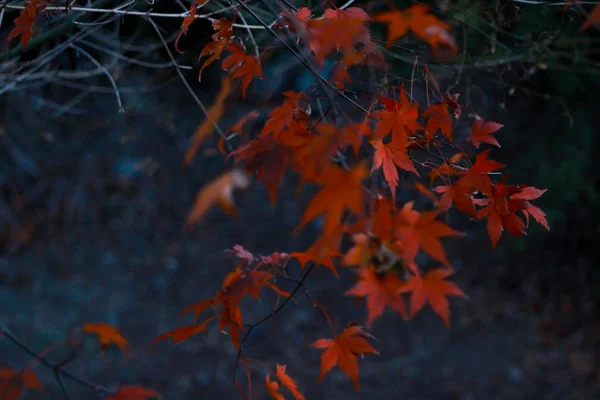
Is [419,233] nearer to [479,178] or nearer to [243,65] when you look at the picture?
[479,178]

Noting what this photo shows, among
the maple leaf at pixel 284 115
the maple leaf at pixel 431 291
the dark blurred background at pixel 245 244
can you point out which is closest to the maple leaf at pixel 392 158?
the maple leaf at pixel 284 115

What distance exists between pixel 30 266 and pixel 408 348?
127 inches

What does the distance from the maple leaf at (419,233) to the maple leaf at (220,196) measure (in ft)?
1.04

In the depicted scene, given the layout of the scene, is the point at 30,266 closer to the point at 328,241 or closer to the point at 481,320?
the point at 481,320

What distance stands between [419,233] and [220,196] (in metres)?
0.40

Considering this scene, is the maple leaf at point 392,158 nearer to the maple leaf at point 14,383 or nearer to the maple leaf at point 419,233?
the maple leaf at point 419,233

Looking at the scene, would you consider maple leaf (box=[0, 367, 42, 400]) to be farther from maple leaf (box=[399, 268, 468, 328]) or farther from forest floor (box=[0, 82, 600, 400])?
forest floor (box=[0, 82, 600, 400])

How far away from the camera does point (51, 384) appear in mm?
3783

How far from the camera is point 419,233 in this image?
1.07m

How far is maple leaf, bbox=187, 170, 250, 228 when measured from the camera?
2.71ft

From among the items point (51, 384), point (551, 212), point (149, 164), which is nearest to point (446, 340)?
point (551, 212)

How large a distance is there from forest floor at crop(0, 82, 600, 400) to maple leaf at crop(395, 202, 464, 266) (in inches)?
74.0

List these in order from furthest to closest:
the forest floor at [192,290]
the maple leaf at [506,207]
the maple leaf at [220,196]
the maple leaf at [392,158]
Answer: the forest floor at [192,290] → the maple leaf at [506,207] → the maple leaf at [392,158] → the maple leaf at [220,196]

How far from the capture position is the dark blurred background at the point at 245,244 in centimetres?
383
